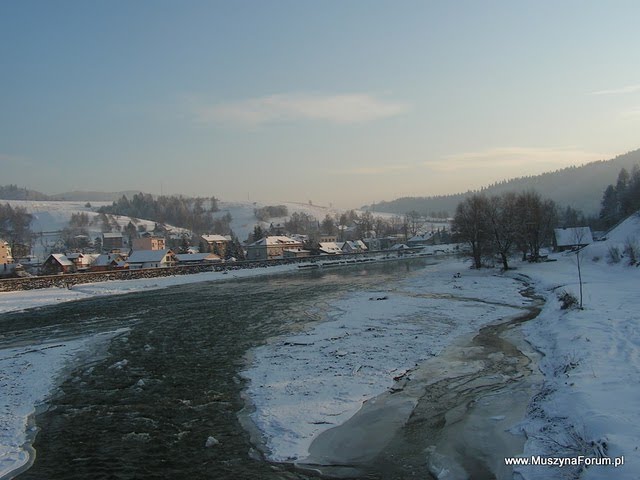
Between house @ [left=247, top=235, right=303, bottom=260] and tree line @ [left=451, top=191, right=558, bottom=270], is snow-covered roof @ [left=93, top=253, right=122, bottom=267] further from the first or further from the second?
tree line @ [left=451, top=191, right=558, bottom=270]

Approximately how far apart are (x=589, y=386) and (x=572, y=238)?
2786 inches

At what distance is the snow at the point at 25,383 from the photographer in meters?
10.4

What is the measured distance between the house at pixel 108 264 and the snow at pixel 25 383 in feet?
254

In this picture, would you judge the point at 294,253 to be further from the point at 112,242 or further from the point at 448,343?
the point at 448,343

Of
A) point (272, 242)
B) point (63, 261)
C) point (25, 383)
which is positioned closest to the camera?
point (25, 383)

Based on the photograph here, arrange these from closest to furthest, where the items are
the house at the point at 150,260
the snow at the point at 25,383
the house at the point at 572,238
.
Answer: the snow at the point at 25,383
the house at the point at 572,238
the house at the point at 150,260

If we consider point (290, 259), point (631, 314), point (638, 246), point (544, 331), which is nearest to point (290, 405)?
point (544, 331)

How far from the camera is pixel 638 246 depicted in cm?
4366

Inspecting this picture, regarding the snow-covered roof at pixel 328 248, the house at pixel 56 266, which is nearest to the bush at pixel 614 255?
the house at pixel 56 266

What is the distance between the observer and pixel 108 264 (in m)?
98.4

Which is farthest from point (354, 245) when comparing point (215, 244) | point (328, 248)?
point (215, 244)

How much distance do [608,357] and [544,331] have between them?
6186mm

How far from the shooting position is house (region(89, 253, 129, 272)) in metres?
95.7

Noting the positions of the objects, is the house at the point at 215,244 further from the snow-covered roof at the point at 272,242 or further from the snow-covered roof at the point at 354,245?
the snow-covered roof at the point at 354,245
